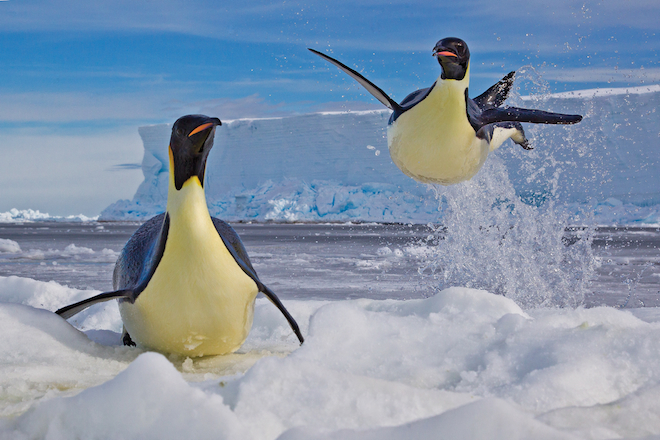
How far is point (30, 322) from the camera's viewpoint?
2494 mm

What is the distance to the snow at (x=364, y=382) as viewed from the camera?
144 cm

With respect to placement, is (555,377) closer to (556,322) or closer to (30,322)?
(556,322)

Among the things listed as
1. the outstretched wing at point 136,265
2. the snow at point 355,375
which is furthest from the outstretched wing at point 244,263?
the outstretched wing at point 136,265

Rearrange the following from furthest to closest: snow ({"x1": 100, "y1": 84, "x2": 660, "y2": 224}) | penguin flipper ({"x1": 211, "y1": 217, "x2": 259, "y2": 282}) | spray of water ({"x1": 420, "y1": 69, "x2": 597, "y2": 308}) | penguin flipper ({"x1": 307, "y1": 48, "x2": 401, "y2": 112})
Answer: snow ({"x1": 100, "y1": 84, "x2": 660, "y2": 224}) < spray of water ({"x1": 420, "y1": 69, "x2": 597, "y2": 308}) < penguin flipper ({"x1": 307, "y1": 48, "x2": 401, "y2": 112}) < penguin flipper ({"x1": 211, "y1": 217, "x2": 259, "y2": 282})

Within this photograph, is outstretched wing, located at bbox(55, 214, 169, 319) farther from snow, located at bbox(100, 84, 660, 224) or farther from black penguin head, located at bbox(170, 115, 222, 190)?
snow, located at bbox(100, 84, 660, 224)

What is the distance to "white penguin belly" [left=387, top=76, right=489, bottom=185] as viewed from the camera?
3.33 m

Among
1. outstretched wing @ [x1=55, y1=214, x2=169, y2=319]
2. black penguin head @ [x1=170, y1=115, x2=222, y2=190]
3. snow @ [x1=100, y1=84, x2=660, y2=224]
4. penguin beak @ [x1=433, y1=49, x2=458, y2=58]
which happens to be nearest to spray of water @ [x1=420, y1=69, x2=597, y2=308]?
penguin beak @ [x1=433, y1=49, x2=458, y2=58]

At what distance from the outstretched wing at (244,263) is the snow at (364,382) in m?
0.21

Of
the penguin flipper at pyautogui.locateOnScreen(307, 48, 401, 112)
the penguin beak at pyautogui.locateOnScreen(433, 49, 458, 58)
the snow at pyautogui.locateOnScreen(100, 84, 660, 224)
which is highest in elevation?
the penguin beak at pyautogui.locateOnScreen(433, 49, 458, 58)

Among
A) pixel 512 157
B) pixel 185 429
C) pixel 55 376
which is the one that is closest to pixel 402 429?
pixel 185 429

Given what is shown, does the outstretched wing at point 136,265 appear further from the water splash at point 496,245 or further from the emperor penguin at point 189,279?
the water splash at point 496,245

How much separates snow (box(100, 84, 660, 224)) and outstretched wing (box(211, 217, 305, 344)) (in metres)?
17.0

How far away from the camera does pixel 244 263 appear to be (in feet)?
8.52

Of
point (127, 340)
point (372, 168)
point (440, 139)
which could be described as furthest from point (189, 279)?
point (372, 168)
